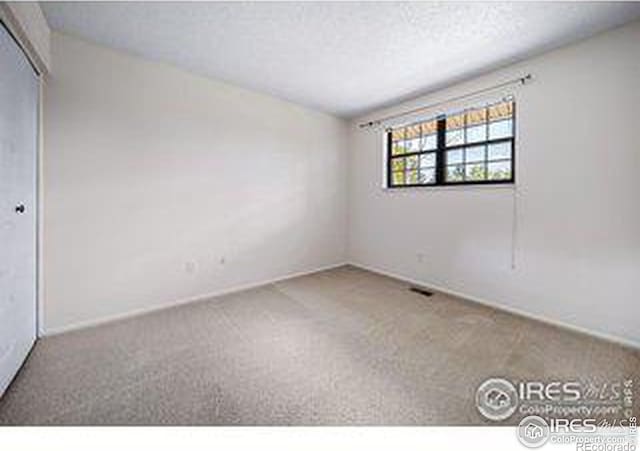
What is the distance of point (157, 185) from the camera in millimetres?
2717

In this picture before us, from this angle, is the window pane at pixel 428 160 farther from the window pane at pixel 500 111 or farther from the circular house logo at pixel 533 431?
the circular house logo at pixel 533 431

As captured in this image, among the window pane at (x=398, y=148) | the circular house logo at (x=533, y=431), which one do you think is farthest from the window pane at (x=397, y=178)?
the circular house logo at (x=533, y=431)

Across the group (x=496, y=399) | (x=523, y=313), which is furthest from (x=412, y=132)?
(x=496, y=399)

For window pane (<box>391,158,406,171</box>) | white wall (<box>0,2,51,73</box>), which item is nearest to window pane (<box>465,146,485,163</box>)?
window pane (<box>391,158,406,171</box>)

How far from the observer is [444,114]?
320 cm

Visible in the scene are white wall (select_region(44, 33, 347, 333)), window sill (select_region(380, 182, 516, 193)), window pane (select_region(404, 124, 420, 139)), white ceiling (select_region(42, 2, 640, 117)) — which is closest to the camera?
white ceiling (select_region(42, 2, 640, 117))

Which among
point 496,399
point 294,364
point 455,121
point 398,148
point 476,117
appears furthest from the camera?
point 398,148

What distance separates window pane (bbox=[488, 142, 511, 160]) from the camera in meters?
2.83

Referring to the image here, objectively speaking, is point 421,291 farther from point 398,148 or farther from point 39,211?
point 39,211

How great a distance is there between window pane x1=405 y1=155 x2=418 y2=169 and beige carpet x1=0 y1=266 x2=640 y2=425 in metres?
1.85

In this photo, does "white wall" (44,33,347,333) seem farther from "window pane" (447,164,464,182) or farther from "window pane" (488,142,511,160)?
"window pane" (488,142,511,160)

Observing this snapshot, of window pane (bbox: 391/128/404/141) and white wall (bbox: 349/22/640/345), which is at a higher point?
window pane (bbox: 391/128/404/141)

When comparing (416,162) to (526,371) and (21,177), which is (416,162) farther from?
(21,177)

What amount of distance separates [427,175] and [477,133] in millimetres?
729
